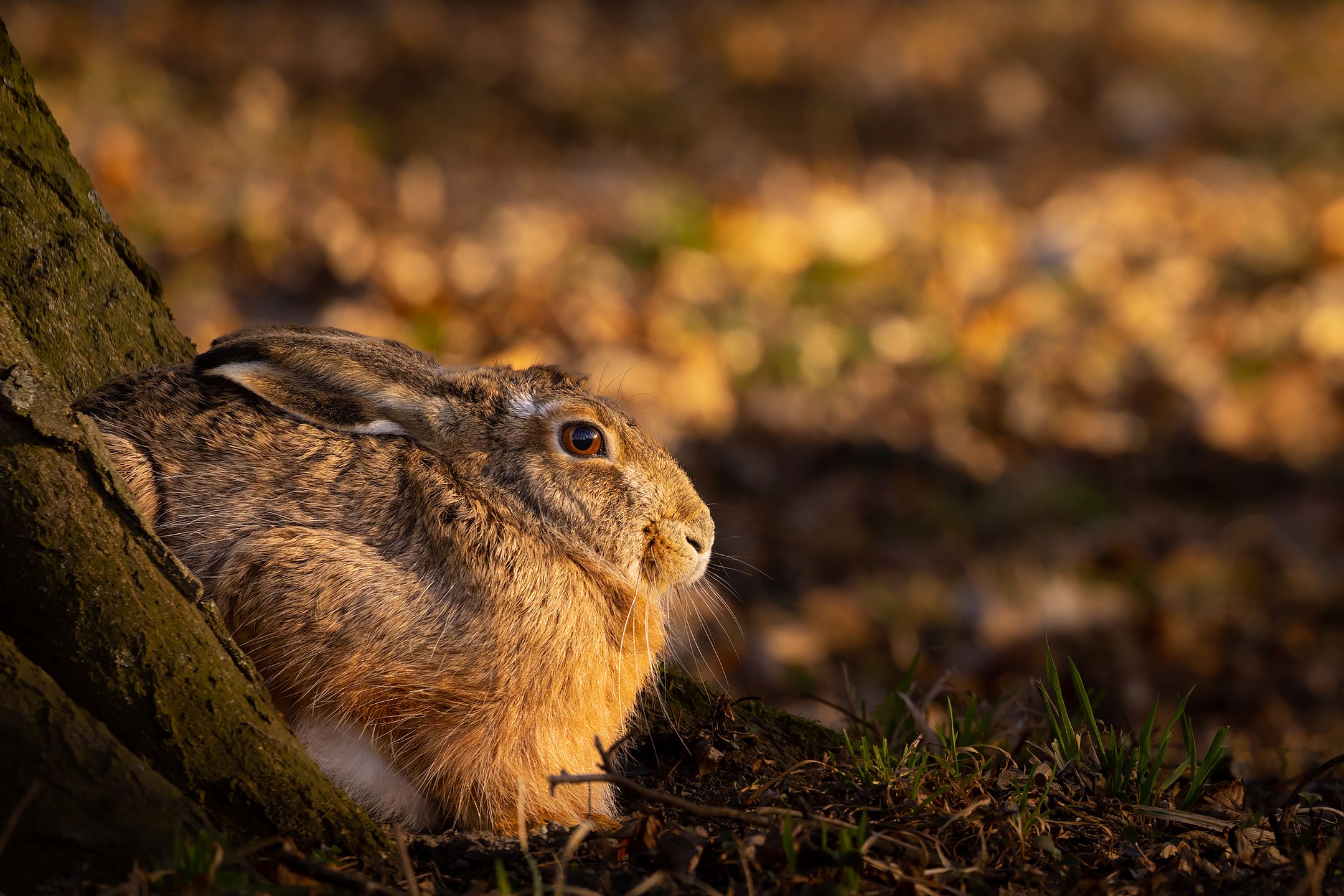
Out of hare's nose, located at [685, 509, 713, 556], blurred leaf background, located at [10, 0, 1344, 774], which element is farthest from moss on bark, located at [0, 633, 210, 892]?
blurred leaf background, located at [10, 0, 1344, 774]

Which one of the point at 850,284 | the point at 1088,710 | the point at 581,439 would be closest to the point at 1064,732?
the point at 1088,710

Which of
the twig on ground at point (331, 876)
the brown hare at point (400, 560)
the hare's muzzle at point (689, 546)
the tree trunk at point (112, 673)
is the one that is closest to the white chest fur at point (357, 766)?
the brown hare at point (400, 560)

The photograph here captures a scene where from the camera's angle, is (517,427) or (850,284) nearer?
(517,427)

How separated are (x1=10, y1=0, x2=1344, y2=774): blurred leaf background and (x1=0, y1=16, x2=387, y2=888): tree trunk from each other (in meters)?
2.15

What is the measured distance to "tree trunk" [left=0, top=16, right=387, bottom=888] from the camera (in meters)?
2.26

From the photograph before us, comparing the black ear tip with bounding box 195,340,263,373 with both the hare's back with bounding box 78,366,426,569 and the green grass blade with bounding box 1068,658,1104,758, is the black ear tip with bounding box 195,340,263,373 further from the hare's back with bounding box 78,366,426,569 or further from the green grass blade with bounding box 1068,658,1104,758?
the green grass blade with bounding box 1068,658,1104,758

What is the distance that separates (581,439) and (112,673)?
4.50 feet

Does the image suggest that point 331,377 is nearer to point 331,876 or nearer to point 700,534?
point 700,534

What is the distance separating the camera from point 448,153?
1138cm

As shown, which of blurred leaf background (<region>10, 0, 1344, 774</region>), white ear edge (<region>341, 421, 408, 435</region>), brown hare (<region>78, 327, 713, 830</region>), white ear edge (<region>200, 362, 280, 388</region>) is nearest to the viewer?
brown hare (<region>78, 327, 713, 830</region>)

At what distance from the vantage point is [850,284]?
31.1ft

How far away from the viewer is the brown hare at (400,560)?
274 cm

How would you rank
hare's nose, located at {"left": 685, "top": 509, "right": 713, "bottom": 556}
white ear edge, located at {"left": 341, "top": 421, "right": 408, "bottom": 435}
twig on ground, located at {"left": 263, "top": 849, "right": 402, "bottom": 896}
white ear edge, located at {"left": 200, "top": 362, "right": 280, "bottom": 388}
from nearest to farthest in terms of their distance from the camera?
twig on ground, located at {"left": 263, "top": 849, "right": 402, "bottom": 896} → white ear edge, located at {"left": 200, "top": 362, "right": 280, "bottom": 388} → white ear edge, located at {"left": 341, "top": 421, "right": 408, "bottom": 435} → hare's nose, located at {"left": 685, "top": 509, "right": 713, "bottom": 556}

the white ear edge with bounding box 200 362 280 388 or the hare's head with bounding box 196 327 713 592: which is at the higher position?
the white ear edge with bounding box 200 362 280 388
